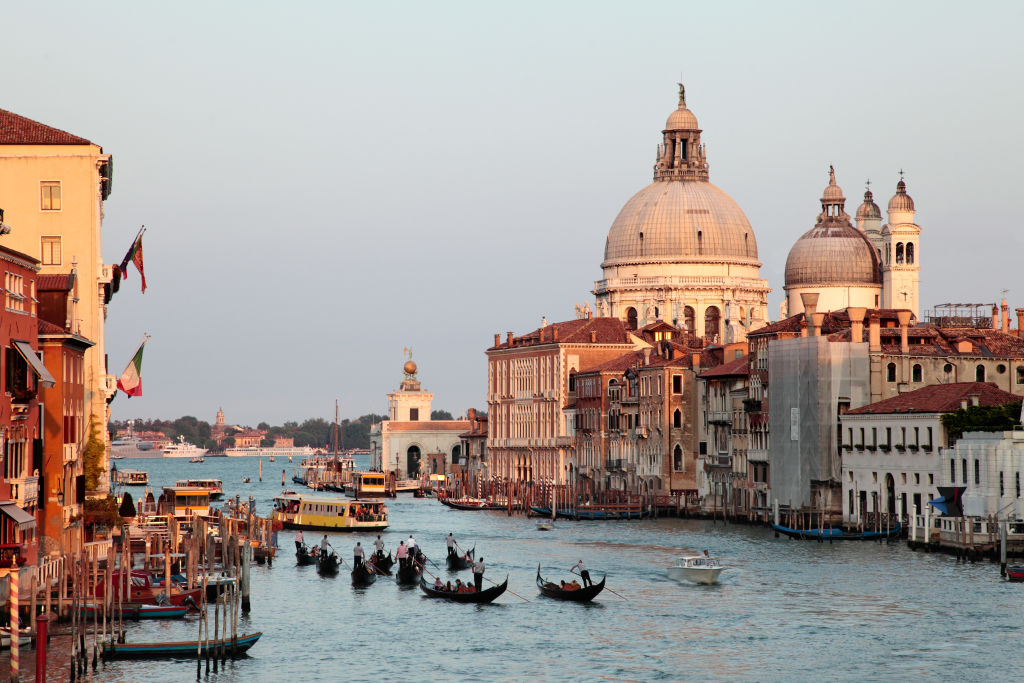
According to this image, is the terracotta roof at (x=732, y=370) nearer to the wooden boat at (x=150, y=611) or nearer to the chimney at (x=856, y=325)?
the chimney at (x=856, y=325)

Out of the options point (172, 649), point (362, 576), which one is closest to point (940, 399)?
point (362, 576)

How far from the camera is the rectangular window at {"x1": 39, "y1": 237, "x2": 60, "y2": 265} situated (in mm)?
53812

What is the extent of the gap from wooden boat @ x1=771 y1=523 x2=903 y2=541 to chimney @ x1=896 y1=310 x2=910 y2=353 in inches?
344

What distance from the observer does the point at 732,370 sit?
299ft

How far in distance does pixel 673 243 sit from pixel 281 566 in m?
70.7

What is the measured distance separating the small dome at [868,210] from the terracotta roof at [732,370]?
114ft

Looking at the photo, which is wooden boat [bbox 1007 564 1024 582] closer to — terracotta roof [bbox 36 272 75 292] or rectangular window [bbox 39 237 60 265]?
terracotta roof [bbox 36 272 75 292]

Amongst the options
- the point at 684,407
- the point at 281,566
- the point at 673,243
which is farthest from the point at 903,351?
the point at 673,243

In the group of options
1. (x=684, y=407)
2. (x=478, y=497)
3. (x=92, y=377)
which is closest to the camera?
(x=92, y=377)

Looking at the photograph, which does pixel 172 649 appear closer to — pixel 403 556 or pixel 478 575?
pixel 478 575

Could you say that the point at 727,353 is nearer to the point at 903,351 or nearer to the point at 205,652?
the point at 903,351

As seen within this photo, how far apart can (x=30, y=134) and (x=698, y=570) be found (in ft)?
71.4

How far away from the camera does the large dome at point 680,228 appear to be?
13088cm

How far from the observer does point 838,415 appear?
7694 cm
